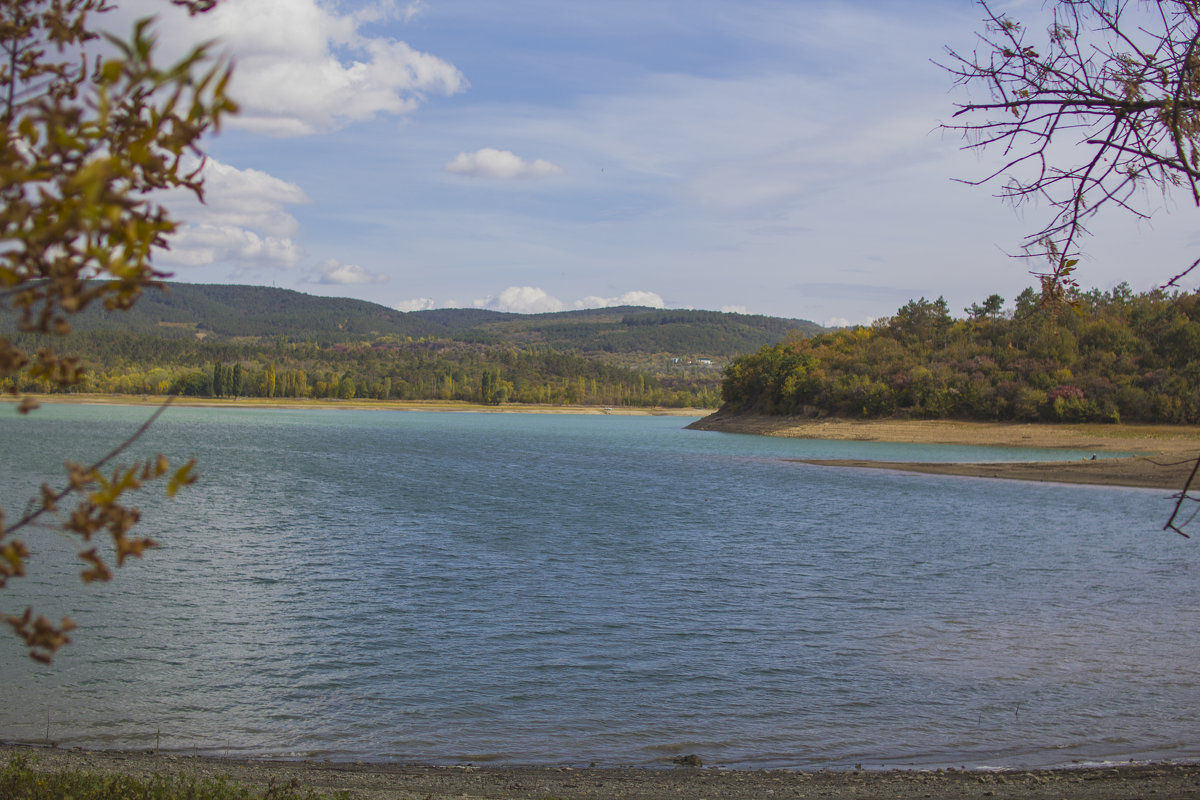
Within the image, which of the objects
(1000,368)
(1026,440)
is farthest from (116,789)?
(1000,368)

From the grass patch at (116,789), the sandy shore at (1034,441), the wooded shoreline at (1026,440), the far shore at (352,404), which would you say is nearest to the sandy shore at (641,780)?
the grass patch at (116,789)

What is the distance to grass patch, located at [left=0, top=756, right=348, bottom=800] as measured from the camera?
20.2 ft

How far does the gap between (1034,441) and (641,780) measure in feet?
207

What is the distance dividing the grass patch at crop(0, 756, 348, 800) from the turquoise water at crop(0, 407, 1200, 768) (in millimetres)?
2253

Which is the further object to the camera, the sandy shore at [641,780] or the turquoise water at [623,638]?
the turquoise water at [623,638]

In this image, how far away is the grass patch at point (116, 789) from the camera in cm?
616

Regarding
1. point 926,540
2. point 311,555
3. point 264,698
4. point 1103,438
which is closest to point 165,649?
point 264,698

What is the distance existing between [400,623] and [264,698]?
3784 mm

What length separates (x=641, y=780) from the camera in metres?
8.45

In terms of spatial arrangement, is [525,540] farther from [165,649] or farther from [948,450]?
[948,450]

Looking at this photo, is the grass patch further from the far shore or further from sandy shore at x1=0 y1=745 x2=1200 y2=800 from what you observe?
the far shore

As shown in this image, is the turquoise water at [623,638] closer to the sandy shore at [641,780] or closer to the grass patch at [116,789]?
the sandy shore at [641,780]

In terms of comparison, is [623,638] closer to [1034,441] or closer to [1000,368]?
[1034,441]

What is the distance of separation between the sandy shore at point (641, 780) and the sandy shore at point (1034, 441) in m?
16.9
